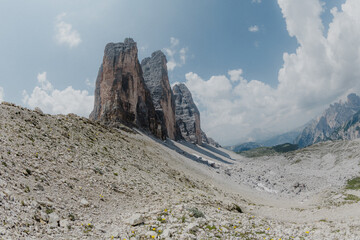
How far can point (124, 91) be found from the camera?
7700cm

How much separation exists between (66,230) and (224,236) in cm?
787

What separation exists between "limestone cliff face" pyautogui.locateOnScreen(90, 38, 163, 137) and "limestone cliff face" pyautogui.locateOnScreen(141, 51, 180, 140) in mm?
22935

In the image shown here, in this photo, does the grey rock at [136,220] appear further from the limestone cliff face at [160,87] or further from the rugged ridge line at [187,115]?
the rugged ridge line at [187,115]

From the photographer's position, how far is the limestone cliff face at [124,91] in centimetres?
7219

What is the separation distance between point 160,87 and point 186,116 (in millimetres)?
53003

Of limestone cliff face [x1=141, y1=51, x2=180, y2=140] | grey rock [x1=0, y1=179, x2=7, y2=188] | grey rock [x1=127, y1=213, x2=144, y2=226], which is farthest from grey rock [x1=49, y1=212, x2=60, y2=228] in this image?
limestone cliff face [x1=141, y1=51, x2=180, y2=140]

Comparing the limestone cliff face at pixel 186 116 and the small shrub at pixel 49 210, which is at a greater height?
the limestone cliff face at pixel 186 116

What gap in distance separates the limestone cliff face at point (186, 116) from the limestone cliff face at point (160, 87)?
1061 inches

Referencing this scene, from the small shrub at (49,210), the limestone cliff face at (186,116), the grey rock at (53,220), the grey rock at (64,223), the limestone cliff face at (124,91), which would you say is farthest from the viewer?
the limestone cliff face at (186,116)

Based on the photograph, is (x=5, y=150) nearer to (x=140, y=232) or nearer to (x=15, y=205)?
(x=15, y=205)

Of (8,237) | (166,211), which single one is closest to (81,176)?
(166,211)

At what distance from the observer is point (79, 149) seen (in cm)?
2236

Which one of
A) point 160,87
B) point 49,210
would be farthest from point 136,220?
point 160,87

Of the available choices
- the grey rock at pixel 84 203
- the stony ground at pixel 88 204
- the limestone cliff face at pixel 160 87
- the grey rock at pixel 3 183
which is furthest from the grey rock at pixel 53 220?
the limestone cliff face at pixel 160 87
